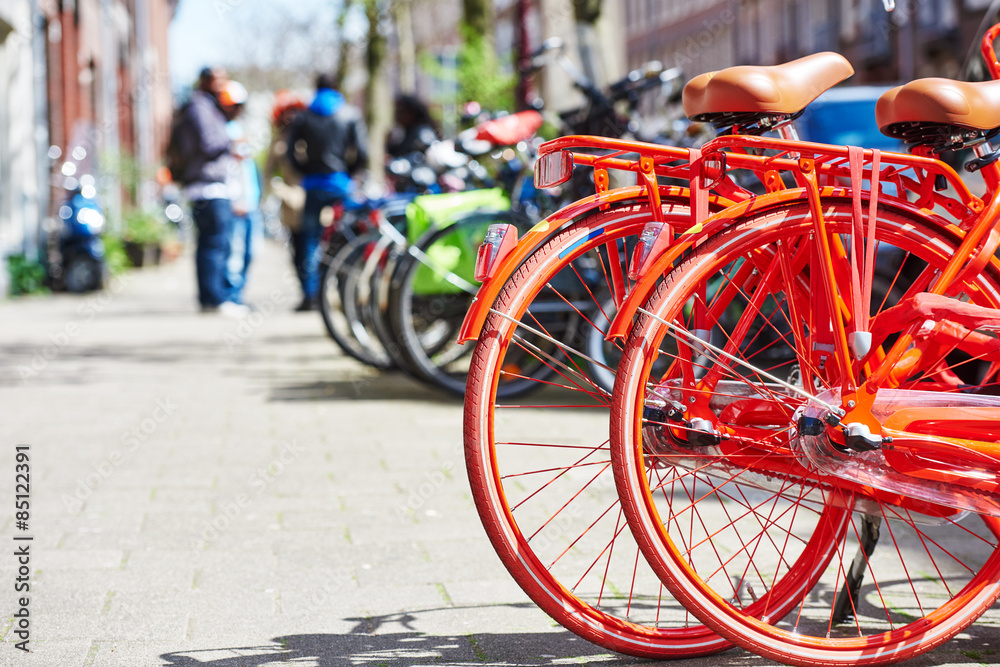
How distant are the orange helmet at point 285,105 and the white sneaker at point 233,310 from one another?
2019 mm

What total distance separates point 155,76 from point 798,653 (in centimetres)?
3604

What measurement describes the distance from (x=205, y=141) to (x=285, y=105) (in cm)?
163

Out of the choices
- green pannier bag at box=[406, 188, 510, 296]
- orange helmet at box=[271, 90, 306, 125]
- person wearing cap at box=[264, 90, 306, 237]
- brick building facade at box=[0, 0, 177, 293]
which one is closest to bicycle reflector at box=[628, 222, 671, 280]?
green pannier bag at box=[406, 188, 510, 296]

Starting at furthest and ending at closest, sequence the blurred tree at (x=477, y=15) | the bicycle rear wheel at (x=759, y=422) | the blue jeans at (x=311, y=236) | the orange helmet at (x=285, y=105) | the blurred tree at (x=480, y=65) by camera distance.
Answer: the blurred tree at (x=480, y=65), the blurred tree at (x=477, y=15), the orange helmet at (x=285, y=105), the blue jeans at (x=311, y=236), the bicycle rear wheel at (x=759, y=422)

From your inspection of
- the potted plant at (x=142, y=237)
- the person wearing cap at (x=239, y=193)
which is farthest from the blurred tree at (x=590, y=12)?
the potted plant at (x=142, y=237)

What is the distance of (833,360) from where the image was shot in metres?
2.48

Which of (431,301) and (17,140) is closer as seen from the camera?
(431,301)

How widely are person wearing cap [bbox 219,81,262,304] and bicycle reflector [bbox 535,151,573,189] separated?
896 cm

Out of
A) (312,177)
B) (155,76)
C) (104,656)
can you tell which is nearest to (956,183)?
(104,656)

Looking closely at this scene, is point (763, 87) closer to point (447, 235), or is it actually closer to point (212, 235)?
point (447, 235)

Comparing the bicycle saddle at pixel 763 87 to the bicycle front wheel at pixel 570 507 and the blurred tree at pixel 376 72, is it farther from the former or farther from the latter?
the blurred tree at pixel 376 72

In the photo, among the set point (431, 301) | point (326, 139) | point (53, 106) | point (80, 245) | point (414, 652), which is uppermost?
point (53, 106)

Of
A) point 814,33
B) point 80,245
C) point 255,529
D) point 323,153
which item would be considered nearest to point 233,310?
point 323,153

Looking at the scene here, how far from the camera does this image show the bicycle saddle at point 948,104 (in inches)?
93.6
